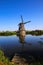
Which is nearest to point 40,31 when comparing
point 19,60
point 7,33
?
point 7,33

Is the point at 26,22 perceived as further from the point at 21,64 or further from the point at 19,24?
the point at 21,64

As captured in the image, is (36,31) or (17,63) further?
(36,31)

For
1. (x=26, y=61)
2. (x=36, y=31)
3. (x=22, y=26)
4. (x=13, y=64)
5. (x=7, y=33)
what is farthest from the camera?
(x=36, y=31)

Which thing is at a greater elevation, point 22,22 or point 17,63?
point 22,22

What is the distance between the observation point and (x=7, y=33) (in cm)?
9844

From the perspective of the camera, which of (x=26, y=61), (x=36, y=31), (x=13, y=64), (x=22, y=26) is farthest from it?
(x=36, y=31)

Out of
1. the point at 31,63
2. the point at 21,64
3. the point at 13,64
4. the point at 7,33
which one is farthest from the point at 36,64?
the point at 7,33

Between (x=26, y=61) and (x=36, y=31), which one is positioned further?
(x=36, y=31)

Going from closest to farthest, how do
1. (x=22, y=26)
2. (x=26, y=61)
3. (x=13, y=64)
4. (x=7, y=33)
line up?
(x=13, y=64), (x=26, y=61), (x=22, y=26), (x=7, y=33)

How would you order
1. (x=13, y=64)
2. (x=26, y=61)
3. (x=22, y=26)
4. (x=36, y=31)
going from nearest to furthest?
(x=13, y=64), (x=26, y=61), (x=22, y=26), (x=36, y=31)

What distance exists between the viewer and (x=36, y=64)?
14.7 meters

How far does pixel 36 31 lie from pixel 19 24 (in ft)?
95.7

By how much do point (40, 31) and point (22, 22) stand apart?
32.5 metres

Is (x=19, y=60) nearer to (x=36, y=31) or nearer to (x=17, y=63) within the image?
(x=17, y=63)
